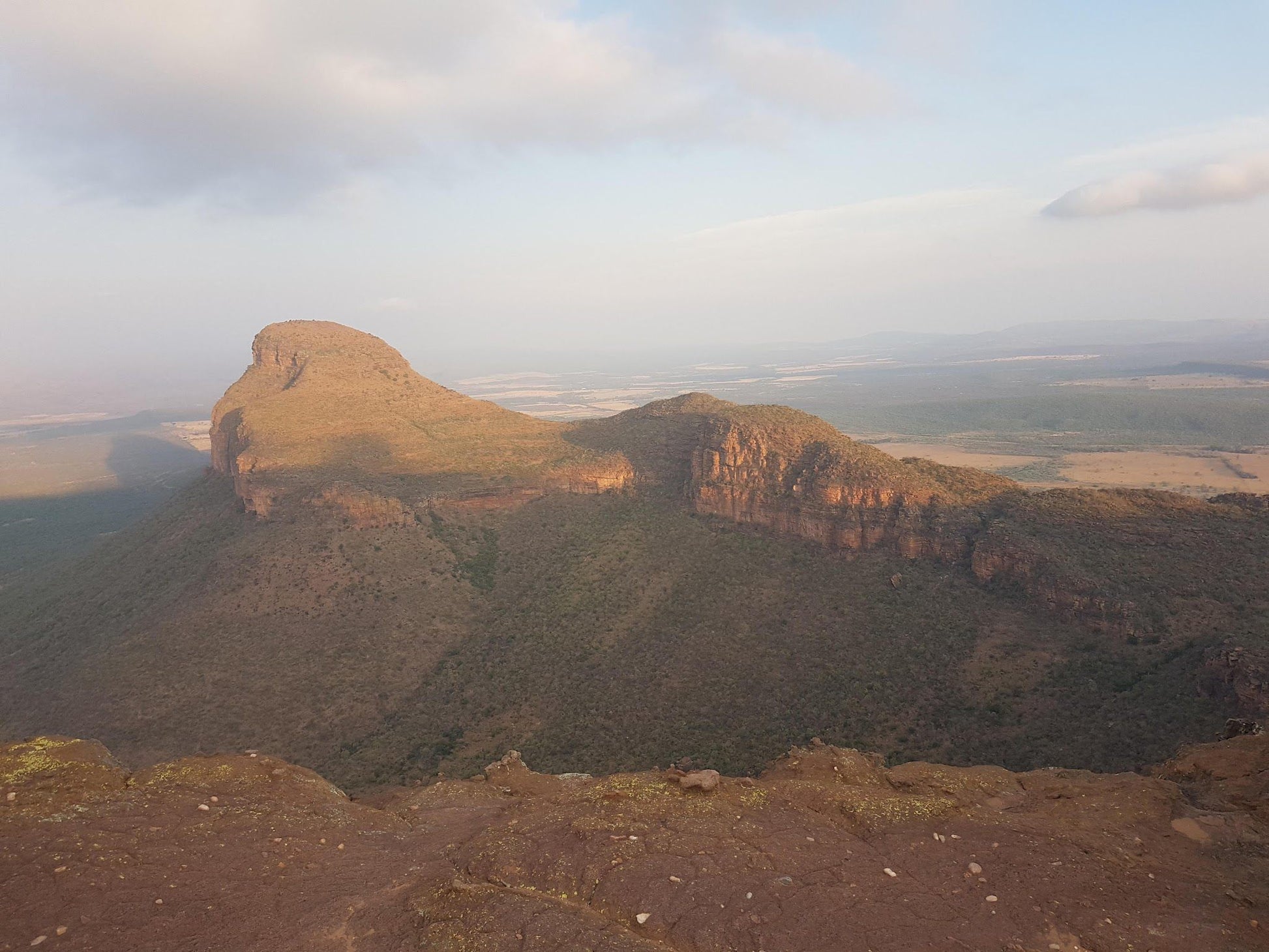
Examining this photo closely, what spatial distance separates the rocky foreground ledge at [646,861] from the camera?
1319 cm

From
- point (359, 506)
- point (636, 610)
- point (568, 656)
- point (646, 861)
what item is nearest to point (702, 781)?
point (646, 861)

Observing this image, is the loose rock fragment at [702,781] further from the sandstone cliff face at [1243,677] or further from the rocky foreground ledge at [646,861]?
the sandstone cliff face at [1243,677]

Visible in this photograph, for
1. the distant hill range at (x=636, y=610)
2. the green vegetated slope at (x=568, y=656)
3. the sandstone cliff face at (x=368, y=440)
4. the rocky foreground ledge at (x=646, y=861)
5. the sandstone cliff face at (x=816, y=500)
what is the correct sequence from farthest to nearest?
the sandstone cliff face at (x=368, y=440), the sandstone cliff face at (x=816, y=500), the distant hill range at (x=636, y=610), the green vegetated slope at (x=568, y=656), the rocky foreground ledge at (x=646, y=861)

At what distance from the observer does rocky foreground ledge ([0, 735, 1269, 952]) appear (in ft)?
43.3

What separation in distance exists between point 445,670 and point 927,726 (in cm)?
2885

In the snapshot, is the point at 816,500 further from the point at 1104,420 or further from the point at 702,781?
the point at 1104,420

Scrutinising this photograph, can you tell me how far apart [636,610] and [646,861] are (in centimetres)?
3149

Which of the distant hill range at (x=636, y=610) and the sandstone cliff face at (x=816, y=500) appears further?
the sandstone cliff face at (x=816, y=500)

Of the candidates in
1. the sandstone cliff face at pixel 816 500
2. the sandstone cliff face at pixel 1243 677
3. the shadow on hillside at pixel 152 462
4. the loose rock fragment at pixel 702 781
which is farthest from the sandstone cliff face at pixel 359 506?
the shadow on hillside at pixel 152 462

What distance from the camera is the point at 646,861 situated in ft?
50.9

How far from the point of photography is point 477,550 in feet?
181

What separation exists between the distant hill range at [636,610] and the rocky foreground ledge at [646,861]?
11.4 metres

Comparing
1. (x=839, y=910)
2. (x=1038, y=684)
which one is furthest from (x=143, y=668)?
(x=1038, y=684)

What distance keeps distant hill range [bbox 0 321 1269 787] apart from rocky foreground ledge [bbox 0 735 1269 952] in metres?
11.4
